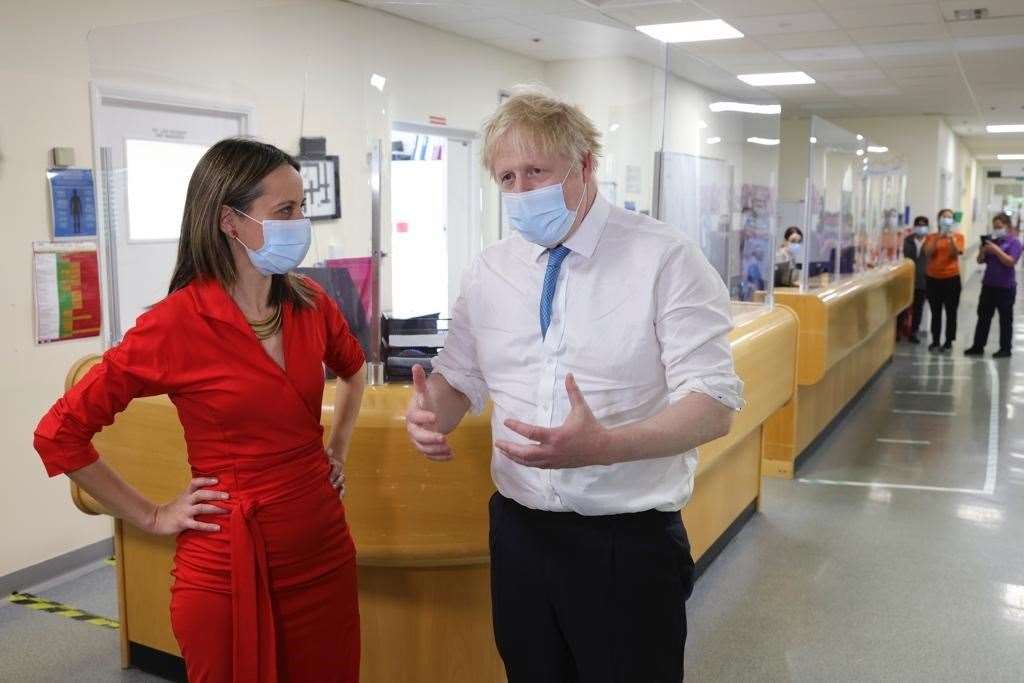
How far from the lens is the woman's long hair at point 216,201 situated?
1901mm

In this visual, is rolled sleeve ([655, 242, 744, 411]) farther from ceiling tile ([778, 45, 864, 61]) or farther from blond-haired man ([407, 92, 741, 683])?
ceiling tile ([778, 45, 864, 61])

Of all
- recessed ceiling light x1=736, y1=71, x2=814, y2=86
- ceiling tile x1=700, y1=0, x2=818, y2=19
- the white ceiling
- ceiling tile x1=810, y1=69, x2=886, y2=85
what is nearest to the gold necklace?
the white ceiling

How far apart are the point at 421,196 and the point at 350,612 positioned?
1452 millimetres

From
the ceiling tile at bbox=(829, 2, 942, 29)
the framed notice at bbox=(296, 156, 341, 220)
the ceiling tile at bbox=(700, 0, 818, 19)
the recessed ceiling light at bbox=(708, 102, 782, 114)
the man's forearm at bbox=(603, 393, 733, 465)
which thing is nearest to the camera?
the man's forearm at bbox=(603, 393, 733, 465)

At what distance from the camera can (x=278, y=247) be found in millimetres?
1932

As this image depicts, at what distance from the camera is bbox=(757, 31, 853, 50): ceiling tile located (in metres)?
8.31

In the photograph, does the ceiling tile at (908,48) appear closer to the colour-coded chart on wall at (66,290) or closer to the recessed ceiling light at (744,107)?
the recessed ceiling light at (744,107)

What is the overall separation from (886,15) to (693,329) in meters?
7.00

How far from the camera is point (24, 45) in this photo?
12.7 feet

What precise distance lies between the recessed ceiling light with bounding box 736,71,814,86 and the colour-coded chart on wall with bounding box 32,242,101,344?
8.16m

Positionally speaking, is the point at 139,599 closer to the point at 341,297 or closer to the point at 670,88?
the point at 341,297

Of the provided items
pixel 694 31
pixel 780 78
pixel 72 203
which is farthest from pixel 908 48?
pixel 72 203

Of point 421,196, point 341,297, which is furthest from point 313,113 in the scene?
point 341,297

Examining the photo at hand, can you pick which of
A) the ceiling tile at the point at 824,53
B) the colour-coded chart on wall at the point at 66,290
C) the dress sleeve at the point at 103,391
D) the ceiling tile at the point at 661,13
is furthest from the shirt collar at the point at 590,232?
the ceiling tile at the point at 824,53
